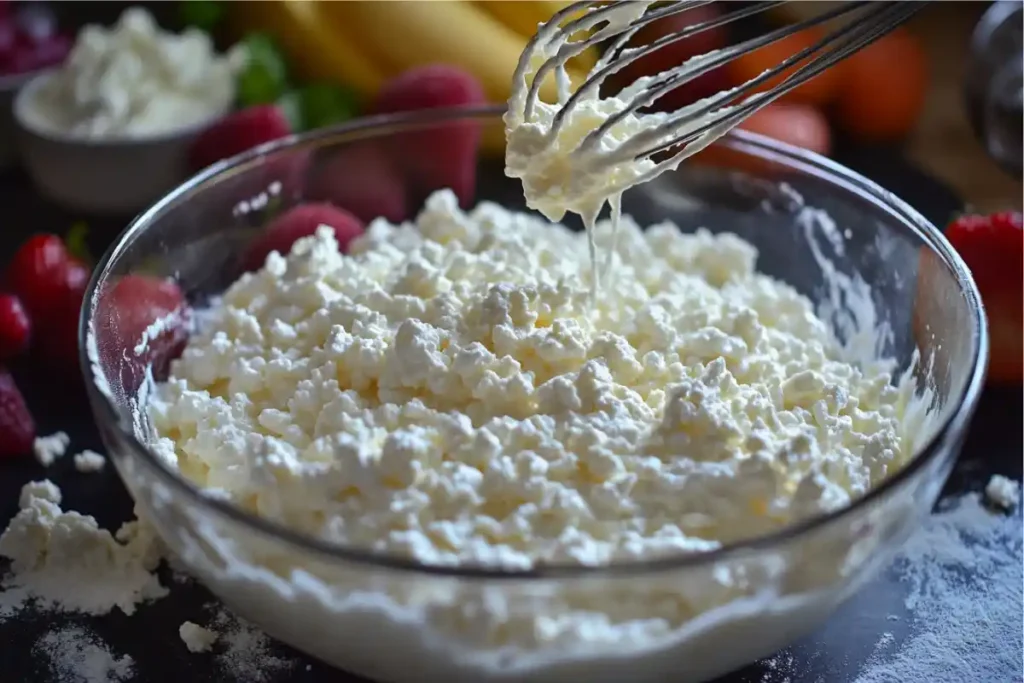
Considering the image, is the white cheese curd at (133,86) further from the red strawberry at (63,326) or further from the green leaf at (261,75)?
the red strawberry at (63,326)

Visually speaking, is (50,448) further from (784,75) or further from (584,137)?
(784,75)

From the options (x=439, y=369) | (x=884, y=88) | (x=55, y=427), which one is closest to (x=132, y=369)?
(x=55, y=427)

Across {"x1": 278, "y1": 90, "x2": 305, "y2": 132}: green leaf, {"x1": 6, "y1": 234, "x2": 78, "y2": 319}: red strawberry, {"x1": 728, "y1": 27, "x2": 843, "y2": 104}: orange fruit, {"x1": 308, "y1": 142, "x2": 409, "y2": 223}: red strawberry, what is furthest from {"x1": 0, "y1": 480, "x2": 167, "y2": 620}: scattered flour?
{"x1": 728, "y1": 27, "x2": 843, "y2": 104}: orange fruit

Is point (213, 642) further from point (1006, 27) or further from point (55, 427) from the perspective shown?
point (1006, 27)

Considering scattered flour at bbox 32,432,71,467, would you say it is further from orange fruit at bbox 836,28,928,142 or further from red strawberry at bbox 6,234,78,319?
orange fruit at bbox 836,28,928,142

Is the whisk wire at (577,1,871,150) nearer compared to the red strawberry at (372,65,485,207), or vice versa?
the whisk wire at (577,1,871,150)

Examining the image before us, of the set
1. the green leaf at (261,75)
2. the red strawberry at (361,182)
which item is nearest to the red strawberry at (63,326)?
the red strawberry at (361,182)
